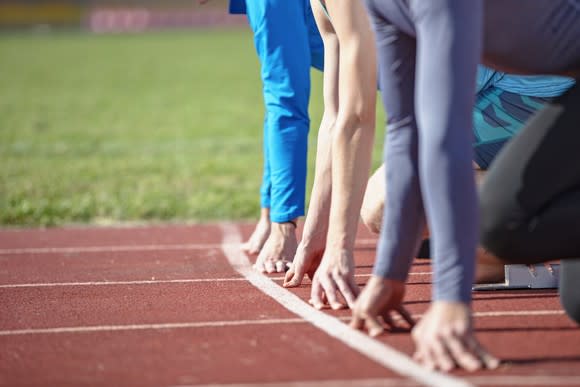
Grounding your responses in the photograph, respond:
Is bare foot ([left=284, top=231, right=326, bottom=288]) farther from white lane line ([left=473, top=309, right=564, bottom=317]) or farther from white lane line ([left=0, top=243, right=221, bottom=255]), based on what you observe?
white lane line ([left=0, top=243, right=221, bottom=255])

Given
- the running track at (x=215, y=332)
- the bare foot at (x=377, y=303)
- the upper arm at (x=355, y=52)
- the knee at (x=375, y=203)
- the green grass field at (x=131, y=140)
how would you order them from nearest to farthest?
1. the running track at (x=215, y=332)
2. the bare foot at (x=377, y=303)
3. the upper arm at (x=355, y=52)
4. the knee at (x=375, y=203)
5. the green grass field at (x=131, y=140)

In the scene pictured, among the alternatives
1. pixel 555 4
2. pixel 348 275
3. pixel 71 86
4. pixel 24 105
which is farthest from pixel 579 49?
pixel 71 86

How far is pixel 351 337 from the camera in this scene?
3.63 metres

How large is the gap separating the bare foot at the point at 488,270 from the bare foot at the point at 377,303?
3.92ft

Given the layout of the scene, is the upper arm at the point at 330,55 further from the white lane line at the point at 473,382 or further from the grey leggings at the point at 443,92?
the white lane line at the point at 473,382

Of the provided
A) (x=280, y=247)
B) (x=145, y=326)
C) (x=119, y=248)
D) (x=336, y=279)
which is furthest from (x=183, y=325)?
(x=119, y=248)

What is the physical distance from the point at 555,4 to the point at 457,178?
65 centimetres

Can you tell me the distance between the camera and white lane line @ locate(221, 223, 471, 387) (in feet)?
10.0

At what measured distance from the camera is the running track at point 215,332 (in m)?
3.20

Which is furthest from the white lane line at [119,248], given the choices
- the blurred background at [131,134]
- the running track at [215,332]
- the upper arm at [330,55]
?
the upper arm at [330,55]

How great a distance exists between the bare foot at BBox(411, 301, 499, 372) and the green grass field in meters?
4.82

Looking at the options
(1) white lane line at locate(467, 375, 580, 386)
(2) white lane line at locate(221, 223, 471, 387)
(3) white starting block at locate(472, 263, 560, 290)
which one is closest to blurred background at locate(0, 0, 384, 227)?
(2) white lane line at locate(221, 223, 471, 387)

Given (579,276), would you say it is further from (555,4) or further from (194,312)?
(194,312)

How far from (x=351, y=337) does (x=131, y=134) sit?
10.6 metres
